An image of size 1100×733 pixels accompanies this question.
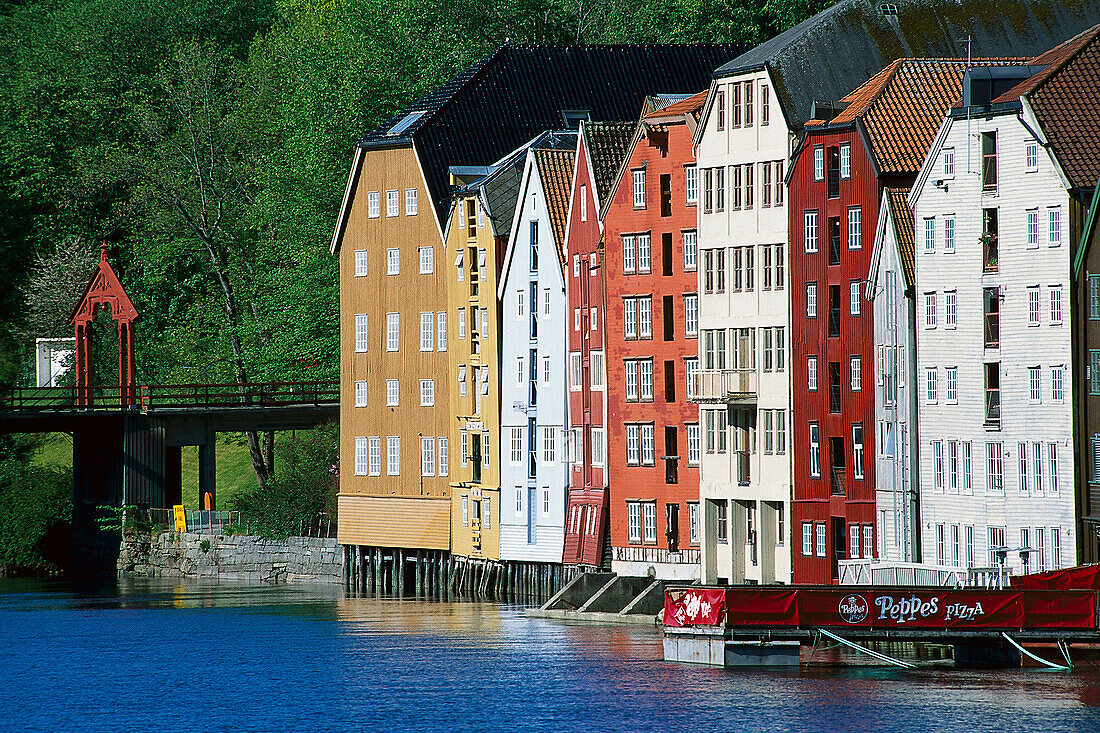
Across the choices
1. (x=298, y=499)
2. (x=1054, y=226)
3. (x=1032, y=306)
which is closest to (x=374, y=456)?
(x=298, y=499)

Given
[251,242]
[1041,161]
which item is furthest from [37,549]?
[1041,161]

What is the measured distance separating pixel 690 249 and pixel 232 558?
3662 centimetres

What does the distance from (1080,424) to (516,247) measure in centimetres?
3483

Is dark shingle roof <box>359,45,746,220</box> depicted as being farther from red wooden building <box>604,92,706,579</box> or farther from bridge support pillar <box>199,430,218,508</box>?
red wooden building <box>604,92,706,579</box>

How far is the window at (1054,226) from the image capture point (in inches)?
2832

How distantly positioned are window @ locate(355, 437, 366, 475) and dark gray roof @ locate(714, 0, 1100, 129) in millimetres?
31089

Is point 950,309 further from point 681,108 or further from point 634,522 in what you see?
point 634,522

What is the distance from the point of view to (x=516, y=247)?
9969 cm

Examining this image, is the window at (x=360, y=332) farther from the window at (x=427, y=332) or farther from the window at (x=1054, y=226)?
the window at (x=1054, y=226)

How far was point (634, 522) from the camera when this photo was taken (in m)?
90.1

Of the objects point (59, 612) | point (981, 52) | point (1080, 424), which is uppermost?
point (981, 52)

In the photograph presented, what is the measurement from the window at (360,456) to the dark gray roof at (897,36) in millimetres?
31089

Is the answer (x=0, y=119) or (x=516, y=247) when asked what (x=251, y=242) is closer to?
(x=0, y=119)

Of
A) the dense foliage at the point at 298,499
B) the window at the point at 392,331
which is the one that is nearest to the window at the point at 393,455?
the window at the point at 392,331
